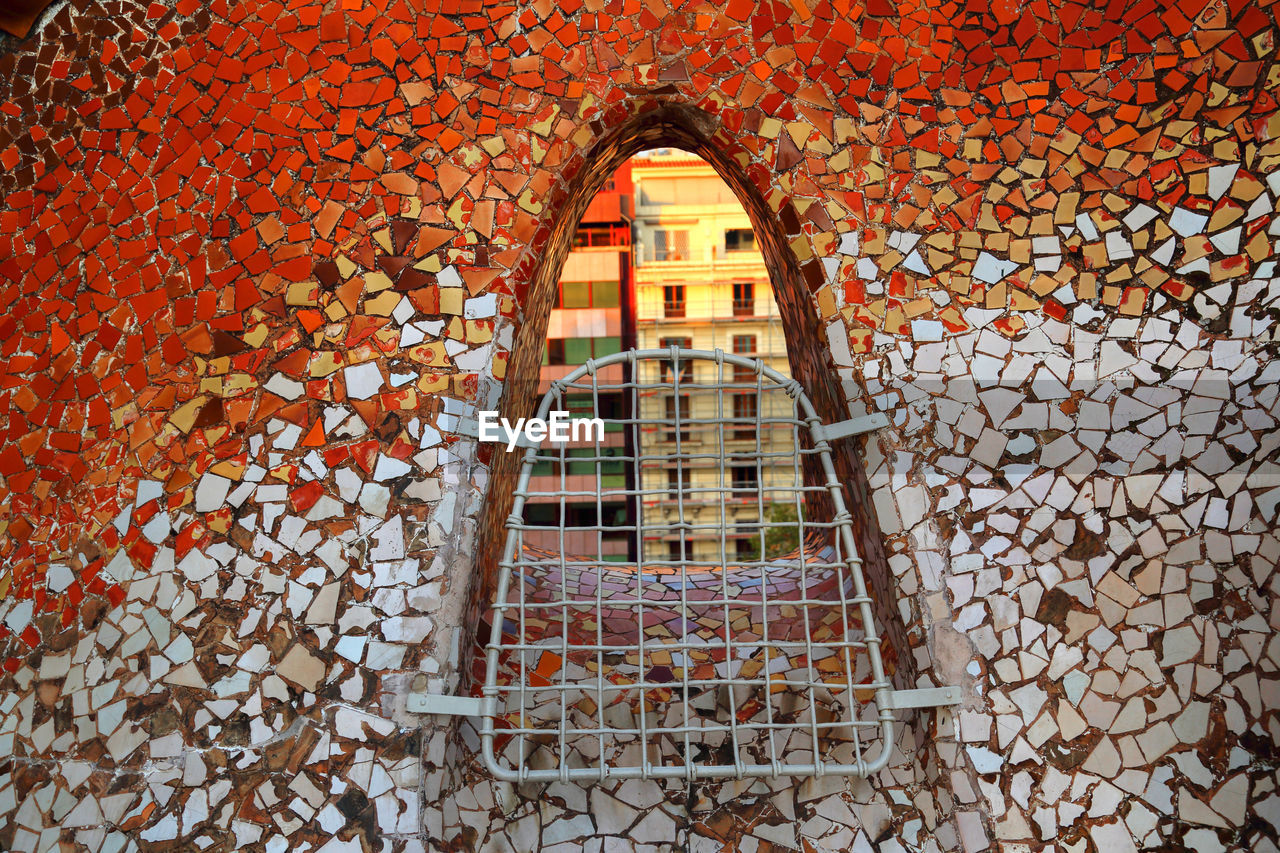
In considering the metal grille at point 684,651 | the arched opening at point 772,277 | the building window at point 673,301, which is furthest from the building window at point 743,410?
the arched opening at point 772,277

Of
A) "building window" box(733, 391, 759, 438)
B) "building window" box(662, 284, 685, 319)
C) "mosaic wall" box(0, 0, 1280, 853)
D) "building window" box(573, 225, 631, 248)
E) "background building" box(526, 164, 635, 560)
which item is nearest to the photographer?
"mosaic wall" box(0, 0, 1280, 853)

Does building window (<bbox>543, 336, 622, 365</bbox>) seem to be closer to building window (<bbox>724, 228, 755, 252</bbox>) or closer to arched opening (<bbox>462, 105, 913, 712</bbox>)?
building window (<bbox>724, 228, 755, 252</bbox>)

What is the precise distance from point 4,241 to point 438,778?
2526 millimetres

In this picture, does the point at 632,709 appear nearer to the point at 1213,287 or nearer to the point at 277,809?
the point at 277,809

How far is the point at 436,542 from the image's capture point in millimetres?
3312

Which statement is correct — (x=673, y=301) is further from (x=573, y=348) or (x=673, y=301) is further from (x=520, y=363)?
(x=520, y=363)

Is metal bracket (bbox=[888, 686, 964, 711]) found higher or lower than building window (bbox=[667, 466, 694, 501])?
lower

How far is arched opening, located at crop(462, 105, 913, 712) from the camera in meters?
3.49

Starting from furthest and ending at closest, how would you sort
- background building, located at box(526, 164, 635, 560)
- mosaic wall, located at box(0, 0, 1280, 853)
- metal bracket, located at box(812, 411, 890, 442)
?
background building, located at box(526, 164, 635, 560) < metal bracket, located at box(812, 411, 890, 442) < mosaic wall, located at box(0, 0, 1280, 853)

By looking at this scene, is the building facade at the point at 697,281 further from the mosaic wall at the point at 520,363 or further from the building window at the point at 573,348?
the mosaic wall at the point at 520,363

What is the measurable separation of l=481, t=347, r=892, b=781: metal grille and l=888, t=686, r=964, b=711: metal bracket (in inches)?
1.3

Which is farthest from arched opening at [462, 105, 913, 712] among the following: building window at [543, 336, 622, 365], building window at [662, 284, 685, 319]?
building window at [662, 284, 685, 319]

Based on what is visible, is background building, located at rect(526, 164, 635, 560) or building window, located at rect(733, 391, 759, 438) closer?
background building, located at rect(526, 164, 635, 560)

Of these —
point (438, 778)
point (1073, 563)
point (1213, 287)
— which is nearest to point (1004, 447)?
point (1073, 563)
